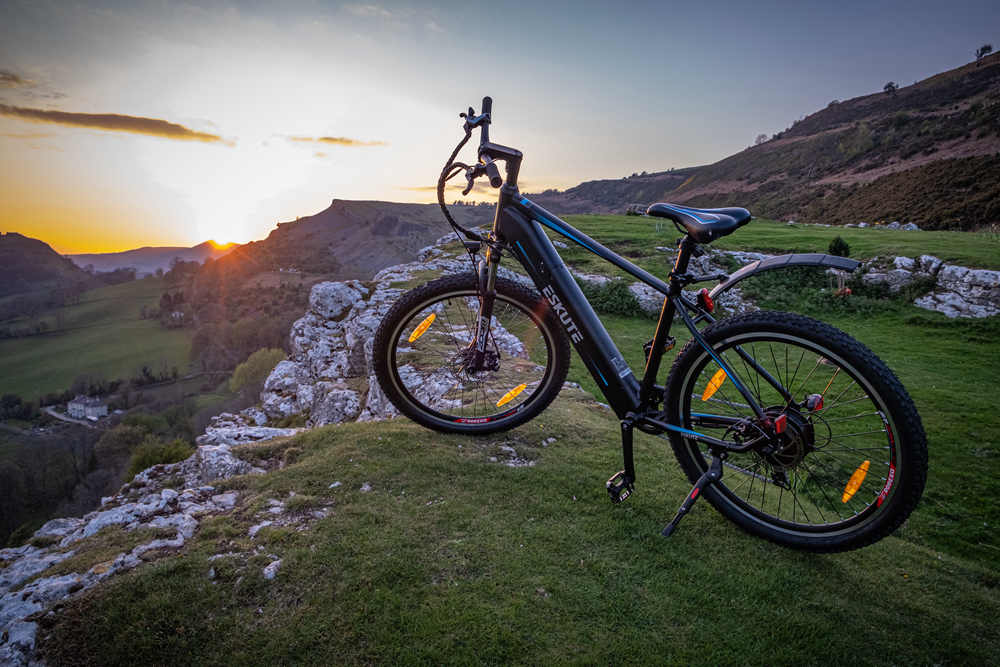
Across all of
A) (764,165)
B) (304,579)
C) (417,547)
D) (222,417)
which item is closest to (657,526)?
(417,547)

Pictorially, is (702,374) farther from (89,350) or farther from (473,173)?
(89,350)

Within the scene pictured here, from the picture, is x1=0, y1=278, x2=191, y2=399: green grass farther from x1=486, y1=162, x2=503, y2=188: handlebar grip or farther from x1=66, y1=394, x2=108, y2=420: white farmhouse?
x1=486, y1=162, x2=503, y2=188: handlebar grip

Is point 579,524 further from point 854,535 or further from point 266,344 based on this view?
point 266,344

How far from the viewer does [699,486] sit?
271 cm

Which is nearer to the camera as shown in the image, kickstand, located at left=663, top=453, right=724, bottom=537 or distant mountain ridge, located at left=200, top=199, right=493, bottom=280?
kickstand, located at left=663, top=453, right=724, bottom=537

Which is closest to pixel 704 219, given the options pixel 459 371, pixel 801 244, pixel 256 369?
pixel 459 371

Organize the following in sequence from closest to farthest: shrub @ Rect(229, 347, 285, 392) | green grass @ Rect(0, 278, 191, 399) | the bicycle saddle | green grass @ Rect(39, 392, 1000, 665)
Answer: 1. green grass @ Rect(39, 392, 1000, 665)
2. the bicycle saddle
3. shrub @ Rect(229, 347, 285, 392)
4. green grass @ Rect(0, 278, 191, 399)

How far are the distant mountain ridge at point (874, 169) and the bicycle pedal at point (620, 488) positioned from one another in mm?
34107

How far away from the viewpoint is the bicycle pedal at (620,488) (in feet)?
9.49

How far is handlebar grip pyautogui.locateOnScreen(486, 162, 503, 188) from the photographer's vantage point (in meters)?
3.24

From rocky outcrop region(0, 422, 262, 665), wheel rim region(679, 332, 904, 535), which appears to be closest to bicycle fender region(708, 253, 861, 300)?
wheel rim region(679, 332, 904, 535)

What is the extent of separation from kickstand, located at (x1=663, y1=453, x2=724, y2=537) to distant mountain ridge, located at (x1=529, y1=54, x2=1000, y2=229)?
33.8m

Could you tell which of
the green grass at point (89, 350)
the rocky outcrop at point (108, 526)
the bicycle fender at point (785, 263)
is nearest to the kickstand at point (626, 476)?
the bicycle fender at point (785, 263)

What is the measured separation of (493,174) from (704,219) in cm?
159
